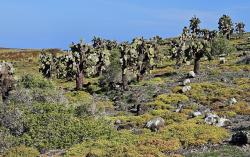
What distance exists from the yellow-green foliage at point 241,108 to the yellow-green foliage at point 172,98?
9628mm

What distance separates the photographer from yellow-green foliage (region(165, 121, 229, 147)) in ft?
151

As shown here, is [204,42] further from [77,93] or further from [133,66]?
[77,93]

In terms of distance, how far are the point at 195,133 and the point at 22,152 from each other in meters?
16.6

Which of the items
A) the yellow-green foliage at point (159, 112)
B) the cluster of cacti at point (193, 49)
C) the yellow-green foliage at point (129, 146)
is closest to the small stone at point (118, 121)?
the yellow-green foliage at point (159, 112)

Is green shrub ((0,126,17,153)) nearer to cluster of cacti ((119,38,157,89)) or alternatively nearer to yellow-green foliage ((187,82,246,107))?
yellow-green foliage ((187,82,246,107))

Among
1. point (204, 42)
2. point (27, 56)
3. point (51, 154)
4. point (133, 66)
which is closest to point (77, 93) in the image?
point (133, 66)

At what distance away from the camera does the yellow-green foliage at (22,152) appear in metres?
42.6

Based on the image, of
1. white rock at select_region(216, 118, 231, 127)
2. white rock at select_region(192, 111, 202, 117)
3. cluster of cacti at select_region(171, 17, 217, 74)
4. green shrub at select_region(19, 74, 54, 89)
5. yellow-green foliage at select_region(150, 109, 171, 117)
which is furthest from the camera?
cluster of cacti at select_region(171, 17, 217, 74)

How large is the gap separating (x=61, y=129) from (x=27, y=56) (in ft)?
513

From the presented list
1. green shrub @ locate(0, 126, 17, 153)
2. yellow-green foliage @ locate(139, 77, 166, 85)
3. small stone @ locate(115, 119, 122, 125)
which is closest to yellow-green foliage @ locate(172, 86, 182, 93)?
yellow-green foliage @ locate(139, 77, 166, 85)

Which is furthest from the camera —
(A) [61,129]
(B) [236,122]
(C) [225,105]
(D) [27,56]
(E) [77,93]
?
(D) [27,56]

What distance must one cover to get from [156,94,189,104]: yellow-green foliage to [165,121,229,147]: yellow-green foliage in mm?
20736

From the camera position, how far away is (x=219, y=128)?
1983 inches

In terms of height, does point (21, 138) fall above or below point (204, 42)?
below
